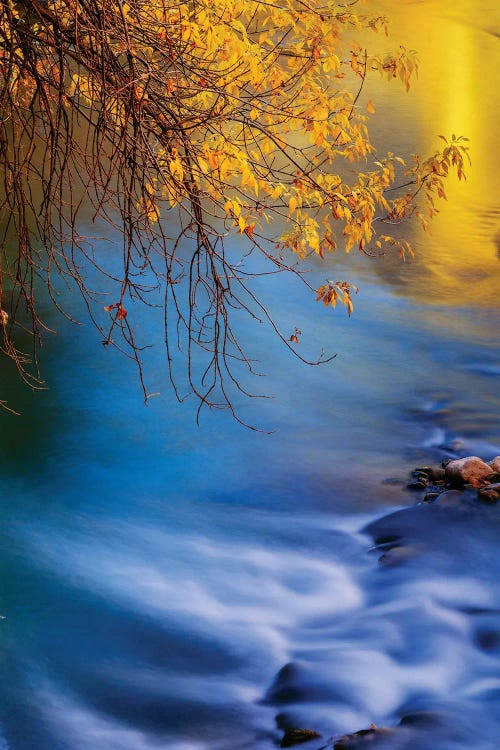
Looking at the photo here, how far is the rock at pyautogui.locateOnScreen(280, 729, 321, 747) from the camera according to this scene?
4.50 meters

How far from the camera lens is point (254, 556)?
20.7 ft

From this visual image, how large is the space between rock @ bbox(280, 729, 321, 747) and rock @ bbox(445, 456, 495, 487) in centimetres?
280

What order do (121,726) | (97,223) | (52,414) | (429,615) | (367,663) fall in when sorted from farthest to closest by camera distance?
(97,223) < (52,414) < (429,615) < (367,663) < (121,726)

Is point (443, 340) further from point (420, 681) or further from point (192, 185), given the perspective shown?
point (192, 185)

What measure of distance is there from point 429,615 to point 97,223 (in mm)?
8586

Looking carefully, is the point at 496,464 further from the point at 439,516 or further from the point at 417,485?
the point at 439,516

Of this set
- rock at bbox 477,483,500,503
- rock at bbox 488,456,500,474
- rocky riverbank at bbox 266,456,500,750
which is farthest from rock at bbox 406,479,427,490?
rock at bbox 488,456,500,474

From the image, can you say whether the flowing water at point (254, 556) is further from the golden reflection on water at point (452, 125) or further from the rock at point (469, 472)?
the golden reflection on water at point (452, 125)

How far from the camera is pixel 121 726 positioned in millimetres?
4730

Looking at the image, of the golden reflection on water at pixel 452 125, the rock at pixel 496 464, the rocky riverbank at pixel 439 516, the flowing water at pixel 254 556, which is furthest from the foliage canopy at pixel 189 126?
the golden reflection on water at pixel 452 125

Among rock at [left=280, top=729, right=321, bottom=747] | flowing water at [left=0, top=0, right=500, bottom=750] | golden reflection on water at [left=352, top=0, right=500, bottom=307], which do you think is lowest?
rock at [left=280, top=729, right=321, bottom=747]

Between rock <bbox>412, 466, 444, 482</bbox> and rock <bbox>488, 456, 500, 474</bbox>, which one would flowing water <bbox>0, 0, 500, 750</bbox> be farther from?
rock <bbox>488, 456, 500, 474</bbox>

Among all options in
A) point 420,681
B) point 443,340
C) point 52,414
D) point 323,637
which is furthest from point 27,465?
point 443,340

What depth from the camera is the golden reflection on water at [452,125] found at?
12.2 m
